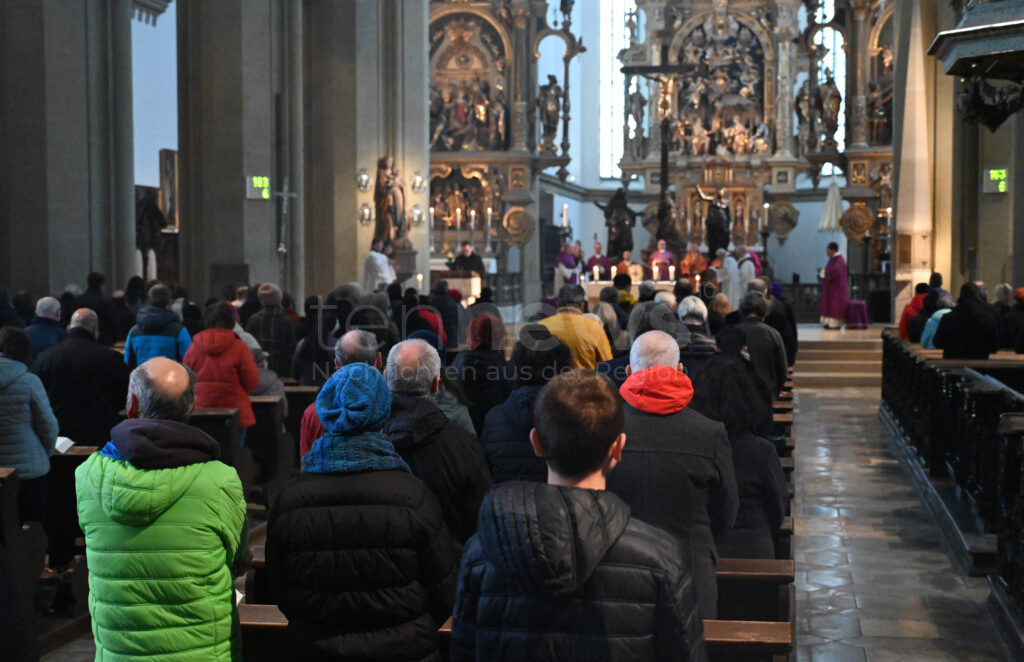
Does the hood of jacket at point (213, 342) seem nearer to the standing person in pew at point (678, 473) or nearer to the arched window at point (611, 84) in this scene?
the standing person in pew at point (678, 473)

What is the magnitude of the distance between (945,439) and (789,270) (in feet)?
109

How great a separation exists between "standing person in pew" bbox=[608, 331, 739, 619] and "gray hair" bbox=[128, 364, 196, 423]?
51.6 inches

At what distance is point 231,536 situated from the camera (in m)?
3.53

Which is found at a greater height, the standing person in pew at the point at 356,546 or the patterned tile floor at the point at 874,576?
the standing person in pew at the point at 356,546

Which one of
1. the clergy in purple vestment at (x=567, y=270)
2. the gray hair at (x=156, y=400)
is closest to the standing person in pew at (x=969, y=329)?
the gray hair at (x=156, y=400)

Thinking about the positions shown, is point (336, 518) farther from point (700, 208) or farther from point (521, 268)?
point (700, 208)

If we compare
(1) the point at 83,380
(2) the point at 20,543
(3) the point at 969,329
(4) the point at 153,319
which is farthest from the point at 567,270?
(2) the point at 20,543

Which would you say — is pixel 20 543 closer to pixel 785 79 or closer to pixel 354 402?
pixel 354 402

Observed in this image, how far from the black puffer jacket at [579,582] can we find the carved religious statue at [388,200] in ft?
63.2

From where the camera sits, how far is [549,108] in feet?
107

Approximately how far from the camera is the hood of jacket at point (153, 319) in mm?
8215

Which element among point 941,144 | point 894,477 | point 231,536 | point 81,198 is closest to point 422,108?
point 941,144

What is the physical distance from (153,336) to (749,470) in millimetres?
4825

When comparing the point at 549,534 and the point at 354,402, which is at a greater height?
the point at 354,402
